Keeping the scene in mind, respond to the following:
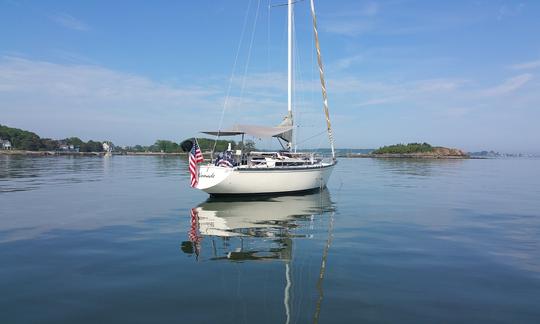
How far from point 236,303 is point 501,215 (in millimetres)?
14474

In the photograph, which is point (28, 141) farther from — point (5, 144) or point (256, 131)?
point (256, 131)

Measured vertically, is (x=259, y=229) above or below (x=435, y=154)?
below

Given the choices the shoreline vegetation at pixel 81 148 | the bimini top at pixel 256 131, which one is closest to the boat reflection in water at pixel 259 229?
the bimini top at pixel 256 131

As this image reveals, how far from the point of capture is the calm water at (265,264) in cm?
623

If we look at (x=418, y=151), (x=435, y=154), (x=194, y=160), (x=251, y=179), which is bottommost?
(x=251, y=179)

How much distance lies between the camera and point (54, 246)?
10.4m

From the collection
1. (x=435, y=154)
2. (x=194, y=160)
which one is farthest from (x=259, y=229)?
(x=435, y=154)

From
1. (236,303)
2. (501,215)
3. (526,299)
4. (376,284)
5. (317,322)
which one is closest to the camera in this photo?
(317,322)

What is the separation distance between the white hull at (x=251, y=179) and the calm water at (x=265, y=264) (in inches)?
77.0

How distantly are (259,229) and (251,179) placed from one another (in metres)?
7.00

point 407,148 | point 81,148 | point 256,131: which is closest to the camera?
point 256,131

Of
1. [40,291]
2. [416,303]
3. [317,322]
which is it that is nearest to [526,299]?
[416,303]

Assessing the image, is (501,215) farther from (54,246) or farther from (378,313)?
(54,246)

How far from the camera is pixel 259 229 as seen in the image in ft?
42.6
